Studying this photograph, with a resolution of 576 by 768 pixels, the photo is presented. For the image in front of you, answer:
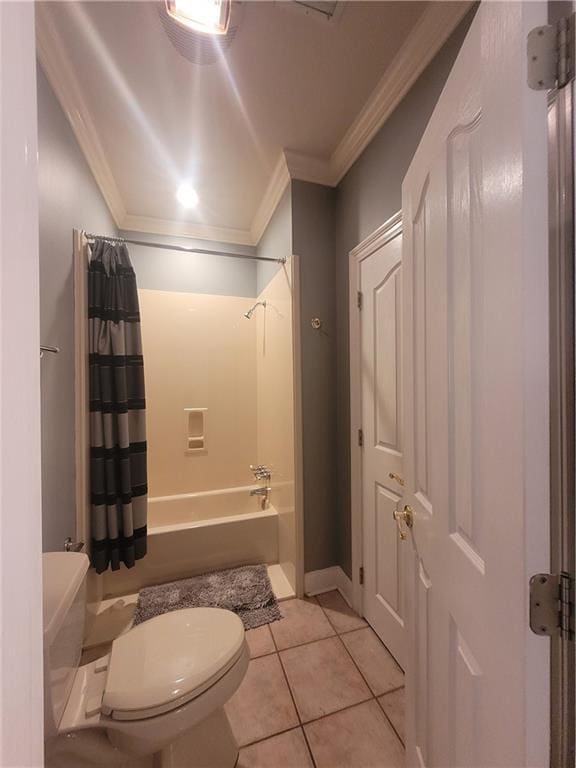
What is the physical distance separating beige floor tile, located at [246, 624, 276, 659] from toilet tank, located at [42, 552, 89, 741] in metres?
0.82

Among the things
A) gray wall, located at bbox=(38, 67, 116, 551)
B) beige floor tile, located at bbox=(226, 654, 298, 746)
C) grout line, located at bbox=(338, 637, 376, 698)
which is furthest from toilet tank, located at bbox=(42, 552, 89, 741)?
grout line, located at bbox=(338, 637, 376, 698)

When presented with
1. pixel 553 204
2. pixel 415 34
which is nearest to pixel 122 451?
pixel 553 204

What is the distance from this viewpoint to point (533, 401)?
17.1 inches

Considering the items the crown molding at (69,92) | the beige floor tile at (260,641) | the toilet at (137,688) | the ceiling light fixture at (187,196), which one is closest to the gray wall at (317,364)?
the beige floor tile at (260,641)

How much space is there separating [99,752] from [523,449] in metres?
1.34

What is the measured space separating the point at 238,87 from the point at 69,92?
0.76 metres

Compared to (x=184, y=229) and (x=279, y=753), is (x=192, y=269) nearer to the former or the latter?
(x=184, y=229)

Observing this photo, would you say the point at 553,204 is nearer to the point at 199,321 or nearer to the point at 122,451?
the point at 122,451

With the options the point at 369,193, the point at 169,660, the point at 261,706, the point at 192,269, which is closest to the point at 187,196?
the point at 192,269

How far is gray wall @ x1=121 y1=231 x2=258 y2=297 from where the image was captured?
97.1 inches

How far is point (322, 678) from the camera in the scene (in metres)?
1.28

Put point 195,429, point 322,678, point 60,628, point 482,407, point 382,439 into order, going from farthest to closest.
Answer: point 195,429 < point 382,439 < point 322,678 < point 60,628 < point 482,407

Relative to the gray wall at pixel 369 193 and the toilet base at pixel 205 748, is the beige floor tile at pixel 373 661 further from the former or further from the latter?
the toilet base at pixel 205 748

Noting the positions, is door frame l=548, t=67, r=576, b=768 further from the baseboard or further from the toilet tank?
the baseboard
